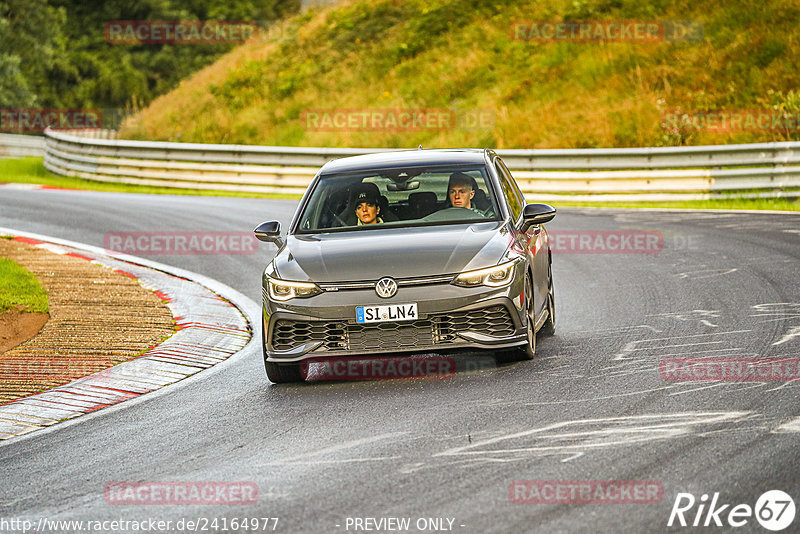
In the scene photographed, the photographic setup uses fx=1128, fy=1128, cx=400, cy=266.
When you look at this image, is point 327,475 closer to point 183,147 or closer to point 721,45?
point 183,147

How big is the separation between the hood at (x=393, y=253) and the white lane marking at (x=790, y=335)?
2.27m

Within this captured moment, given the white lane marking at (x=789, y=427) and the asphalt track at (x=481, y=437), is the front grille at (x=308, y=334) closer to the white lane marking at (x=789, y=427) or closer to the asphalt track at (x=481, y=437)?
the asphalt track at (x=481, y=437)

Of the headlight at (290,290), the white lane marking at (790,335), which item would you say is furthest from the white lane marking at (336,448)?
the white lane marking at (790,335)

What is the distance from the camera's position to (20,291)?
39.3 ft

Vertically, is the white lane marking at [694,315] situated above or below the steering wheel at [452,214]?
below

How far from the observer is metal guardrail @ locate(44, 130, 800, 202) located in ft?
69.6

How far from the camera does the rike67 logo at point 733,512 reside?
15.6 feet

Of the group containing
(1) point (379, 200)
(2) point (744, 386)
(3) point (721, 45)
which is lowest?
(2) point (744, 386)

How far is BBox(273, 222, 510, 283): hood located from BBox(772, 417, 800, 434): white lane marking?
8.17 ft

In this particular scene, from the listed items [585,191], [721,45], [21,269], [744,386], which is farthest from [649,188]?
[744,386]

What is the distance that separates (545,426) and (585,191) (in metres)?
16.8

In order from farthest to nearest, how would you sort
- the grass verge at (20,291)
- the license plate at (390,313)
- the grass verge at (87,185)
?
the grass verge at (87,185) < the grass verge at (20,291) < the license plate at (390,313)

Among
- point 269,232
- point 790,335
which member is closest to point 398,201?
point 269,232

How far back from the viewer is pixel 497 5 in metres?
39.0
